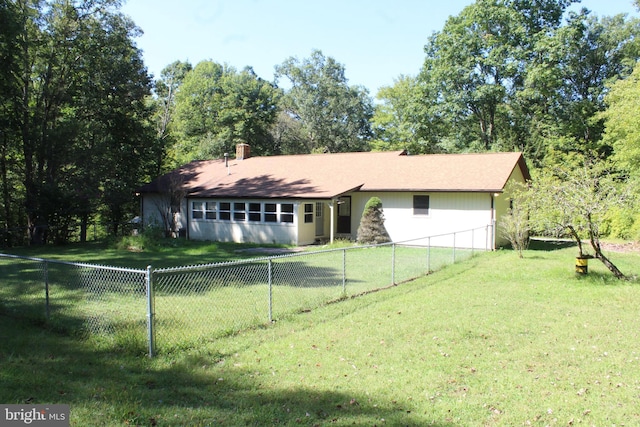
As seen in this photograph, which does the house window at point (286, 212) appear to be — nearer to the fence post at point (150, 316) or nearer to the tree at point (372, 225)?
the tree at point (372, 225)

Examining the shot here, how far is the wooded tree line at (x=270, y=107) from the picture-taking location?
78.4ft

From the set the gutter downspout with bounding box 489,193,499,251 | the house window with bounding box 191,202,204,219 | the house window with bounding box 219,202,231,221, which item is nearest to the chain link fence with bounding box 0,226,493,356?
the gutter downspout with bounding box 489,193,499,251

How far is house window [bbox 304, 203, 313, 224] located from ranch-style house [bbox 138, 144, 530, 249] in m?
0.05

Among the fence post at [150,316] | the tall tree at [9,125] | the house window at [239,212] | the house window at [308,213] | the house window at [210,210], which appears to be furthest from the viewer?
the house window at [210,210]

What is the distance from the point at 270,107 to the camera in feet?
143

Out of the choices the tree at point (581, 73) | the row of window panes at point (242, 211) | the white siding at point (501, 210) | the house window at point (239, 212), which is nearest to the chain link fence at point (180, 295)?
the white siding at point (501, 210)

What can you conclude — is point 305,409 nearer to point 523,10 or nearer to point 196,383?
point 196,383

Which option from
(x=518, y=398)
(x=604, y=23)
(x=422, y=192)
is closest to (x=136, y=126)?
(x=422, y=192)

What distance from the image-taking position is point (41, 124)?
24391 mm

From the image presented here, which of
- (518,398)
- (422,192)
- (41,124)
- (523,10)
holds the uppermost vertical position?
(523,10)

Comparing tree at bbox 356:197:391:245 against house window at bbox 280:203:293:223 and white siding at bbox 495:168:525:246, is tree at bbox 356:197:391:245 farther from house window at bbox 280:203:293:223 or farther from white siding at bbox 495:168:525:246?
white siding at bbox 495:168:525:246

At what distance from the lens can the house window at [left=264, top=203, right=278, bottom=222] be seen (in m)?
21.9

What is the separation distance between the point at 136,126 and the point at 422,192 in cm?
1834

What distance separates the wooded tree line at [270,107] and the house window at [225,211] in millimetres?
6500
